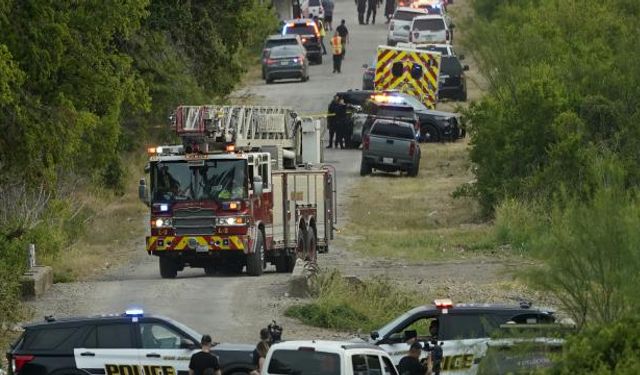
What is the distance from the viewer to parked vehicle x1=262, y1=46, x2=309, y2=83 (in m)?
67.4

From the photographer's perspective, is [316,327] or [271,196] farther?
[271,196]

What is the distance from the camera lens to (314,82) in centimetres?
6862

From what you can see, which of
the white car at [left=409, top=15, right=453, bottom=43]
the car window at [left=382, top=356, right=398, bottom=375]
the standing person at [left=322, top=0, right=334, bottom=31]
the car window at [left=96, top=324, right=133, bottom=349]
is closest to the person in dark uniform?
the car window at [left=382, top=356, right=398, bottom=375]

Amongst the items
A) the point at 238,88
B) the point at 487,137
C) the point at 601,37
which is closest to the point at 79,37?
the point at 487,137

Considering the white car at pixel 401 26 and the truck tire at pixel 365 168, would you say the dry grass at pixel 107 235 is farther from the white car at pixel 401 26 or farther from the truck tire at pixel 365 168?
the white car at pixel 401 26

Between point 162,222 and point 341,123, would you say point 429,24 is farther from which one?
point 162,222

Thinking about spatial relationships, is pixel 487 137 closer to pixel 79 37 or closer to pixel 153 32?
pixel 153 32

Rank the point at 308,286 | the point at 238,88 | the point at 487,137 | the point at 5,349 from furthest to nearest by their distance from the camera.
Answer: the point at 238,88 → the point at 487,137 → the point at 308,286 → the point at 5,349

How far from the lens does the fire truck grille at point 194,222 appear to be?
30141 mm

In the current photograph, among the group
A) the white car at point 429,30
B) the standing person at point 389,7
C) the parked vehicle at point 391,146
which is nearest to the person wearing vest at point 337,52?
the white car at point 429,30

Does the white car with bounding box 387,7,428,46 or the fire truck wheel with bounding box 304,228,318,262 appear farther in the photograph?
the white car with bounding box 387,7,428,46

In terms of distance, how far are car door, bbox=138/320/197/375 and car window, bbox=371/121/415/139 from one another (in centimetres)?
2913

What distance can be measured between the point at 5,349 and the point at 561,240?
942 centimetres

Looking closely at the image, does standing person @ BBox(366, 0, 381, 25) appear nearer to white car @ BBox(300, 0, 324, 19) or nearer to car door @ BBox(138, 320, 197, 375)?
white car @ BBox(300, 0, 324, 19)
